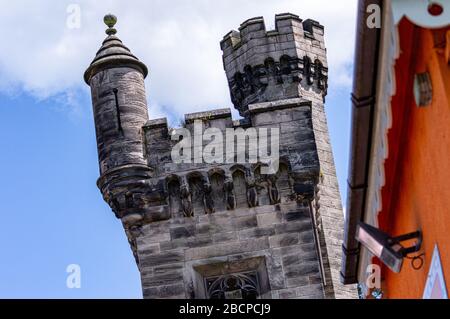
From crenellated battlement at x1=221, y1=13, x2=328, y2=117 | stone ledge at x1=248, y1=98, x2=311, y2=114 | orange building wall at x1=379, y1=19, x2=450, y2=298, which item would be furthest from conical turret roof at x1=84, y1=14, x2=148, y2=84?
orange building wall at x1=379, y1=19, x2=450, y2=298

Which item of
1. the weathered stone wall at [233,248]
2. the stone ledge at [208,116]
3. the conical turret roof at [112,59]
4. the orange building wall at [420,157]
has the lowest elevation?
the orange building wall at [420,157]

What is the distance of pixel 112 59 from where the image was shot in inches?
761

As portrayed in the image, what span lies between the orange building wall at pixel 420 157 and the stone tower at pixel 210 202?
247 inches

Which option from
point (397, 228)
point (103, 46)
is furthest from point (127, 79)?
point (397, 228)

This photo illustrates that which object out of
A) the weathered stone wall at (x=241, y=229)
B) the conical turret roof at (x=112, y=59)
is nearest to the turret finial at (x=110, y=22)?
the conical turret roof at (x=112, y=59)

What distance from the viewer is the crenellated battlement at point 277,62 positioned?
2323 centimetres

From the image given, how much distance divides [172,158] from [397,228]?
7.20m

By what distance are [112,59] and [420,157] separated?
10084 millimetres

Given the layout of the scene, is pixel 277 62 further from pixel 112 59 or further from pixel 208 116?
pixel 208 116

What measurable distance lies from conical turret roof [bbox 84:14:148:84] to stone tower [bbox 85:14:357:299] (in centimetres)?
1

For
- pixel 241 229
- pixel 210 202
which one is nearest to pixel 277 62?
pixel 210 202

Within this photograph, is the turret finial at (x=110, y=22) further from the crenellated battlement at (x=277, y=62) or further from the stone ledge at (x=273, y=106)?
the crenellated battlement at (x=277, y=62)

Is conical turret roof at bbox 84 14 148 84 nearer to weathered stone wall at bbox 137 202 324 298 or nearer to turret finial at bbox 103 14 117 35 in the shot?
turret finial at bbox 103 14 117 35
